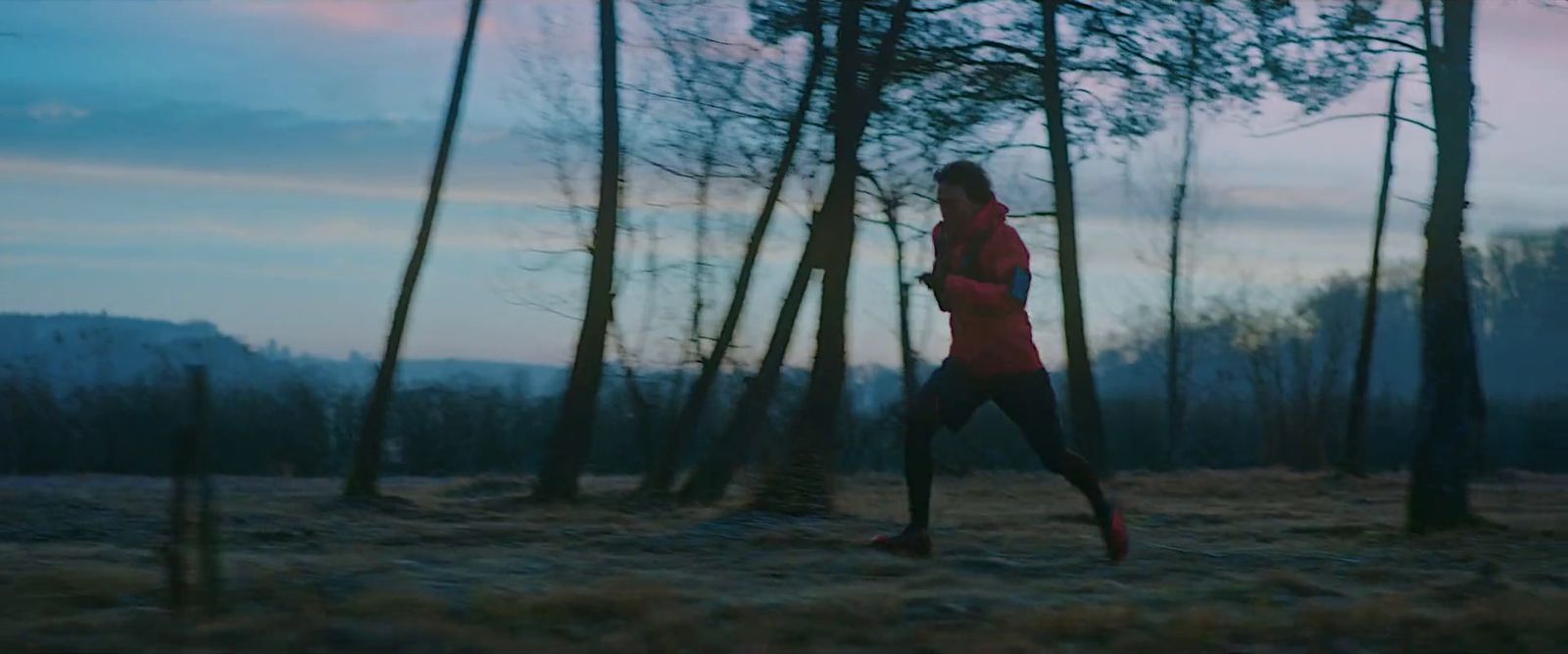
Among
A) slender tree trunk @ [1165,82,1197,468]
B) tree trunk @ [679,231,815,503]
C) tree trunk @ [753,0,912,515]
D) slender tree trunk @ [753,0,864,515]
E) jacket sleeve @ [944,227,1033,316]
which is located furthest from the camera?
slender tree trunk @ [1165,82,1197,468]

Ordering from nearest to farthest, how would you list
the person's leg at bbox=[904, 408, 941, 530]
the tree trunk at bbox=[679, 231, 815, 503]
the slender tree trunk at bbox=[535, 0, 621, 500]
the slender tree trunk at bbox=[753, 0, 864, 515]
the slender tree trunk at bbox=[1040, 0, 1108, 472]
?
the person's leg at bbox=[904, 408, 941, 530] < the slender tree trunk at bbox=[753, 0, 864, 515] < the tree trunk at bbox=[679, 231, 815, 503] < the slender tree trunk at bbox=[535, 0, 621, 500] < the slender tree trunk at bbox=[1040, 0, 1108, 472]

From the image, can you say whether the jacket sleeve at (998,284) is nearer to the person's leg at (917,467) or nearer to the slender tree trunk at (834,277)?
the person's leg at (917,467)

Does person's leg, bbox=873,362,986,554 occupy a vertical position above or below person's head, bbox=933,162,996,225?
below

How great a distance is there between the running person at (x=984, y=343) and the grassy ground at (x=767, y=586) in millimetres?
495

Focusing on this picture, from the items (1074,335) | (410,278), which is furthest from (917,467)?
(1074,335)

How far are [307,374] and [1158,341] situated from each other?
21115 mm

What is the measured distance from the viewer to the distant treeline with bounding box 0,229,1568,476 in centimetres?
2611

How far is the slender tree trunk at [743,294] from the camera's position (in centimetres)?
1294

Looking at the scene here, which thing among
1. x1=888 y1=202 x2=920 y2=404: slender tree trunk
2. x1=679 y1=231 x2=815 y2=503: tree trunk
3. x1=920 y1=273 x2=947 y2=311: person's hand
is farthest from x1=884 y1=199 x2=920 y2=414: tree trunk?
x1=920 y1=273 x2=947 y2=311: person's hand

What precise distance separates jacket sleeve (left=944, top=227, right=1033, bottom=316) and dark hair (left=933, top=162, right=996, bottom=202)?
22cm

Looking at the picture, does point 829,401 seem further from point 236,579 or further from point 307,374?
point 307,374

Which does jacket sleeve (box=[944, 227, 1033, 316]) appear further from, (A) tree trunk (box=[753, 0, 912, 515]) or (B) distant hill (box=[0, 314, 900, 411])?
(B) distant hill (box=[0, 314, 900, 411])

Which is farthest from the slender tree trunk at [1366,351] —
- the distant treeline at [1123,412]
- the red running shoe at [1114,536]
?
the red running shoe at [1114,536]

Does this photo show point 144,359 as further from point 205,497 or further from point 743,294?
point 205,497
